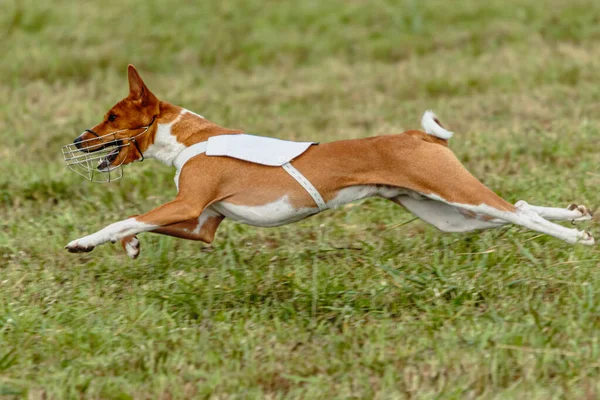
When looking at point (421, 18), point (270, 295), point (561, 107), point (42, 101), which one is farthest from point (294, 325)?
point (421, 18)

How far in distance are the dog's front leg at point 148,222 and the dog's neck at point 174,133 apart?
41cm

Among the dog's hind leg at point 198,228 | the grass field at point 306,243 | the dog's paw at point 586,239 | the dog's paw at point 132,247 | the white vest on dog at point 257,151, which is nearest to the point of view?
the grass field at point 306,243

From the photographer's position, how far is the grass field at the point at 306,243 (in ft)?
16.2

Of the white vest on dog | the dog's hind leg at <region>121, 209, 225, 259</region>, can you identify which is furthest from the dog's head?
the dog's hind leg at <region>121, 209, 225, 259</region>

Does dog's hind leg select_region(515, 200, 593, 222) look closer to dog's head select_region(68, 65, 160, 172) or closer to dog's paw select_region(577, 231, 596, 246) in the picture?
dog's paw select_region(577, 231, 596, 246)

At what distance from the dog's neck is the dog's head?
0.05 m

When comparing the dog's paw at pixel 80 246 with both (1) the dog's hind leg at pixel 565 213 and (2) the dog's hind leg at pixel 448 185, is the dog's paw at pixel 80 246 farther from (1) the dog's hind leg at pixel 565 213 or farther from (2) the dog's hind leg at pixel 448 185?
(1) the dog's hind leg at pixel 565 213

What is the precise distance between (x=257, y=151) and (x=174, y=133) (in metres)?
0.55

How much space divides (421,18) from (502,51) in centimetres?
161

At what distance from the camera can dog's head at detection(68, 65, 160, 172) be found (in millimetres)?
5832

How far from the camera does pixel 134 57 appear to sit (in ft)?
40.8

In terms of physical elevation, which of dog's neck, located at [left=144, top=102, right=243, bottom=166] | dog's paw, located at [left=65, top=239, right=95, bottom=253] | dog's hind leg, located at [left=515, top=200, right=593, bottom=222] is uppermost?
dog's neck, located at [left=144, top=102, right=243, bottom=166]

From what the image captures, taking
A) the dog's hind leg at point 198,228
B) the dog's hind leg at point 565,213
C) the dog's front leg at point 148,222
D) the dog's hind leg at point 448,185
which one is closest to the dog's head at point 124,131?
the dog's front leg at point 148,222

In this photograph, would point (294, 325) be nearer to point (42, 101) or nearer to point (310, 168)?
point (310, 168)
